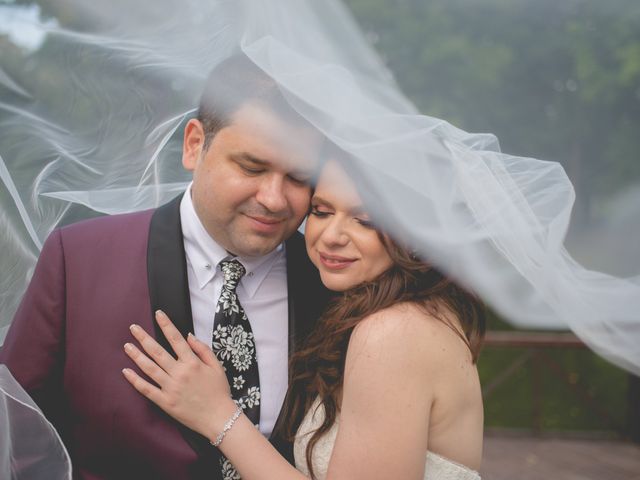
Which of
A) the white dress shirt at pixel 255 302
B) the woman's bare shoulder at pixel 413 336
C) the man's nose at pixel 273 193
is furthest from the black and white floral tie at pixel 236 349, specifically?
the woman's bare shoulder at pixel 413 336

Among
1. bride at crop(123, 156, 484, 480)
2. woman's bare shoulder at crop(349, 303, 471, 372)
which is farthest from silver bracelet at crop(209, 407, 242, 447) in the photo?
woman's bare shoulder at crop(349, 303, 471, 372)

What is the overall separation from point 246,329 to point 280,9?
1.07 m

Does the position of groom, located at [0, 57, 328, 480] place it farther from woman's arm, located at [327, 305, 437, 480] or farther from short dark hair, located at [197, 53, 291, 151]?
woman's arm, located at [327, 305, 437, 480]

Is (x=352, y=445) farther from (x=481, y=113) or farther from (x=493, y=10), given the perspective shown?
(x=493, y=10)

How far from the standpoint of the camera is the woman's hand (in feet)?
7.10

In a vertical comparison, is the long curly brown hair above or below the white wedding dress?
above

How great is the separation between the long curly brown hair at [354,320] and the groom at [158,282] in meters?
0.10

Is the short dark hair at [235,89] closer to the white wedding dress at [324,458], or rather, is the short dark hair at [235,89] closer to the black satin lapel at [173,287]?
the black satin lapel at [173,287]

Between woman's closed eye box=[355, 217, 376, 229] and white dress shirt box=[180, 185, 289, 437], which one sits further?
white dress shirt box=[180, 185, 289, 437]

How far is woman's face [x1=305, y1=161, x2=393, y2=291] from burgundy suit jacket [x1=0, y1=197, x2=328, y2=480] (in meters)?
0.47

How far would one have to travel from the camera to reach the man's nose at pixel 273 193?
2275mm

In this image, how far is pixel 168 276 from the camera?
233 cm

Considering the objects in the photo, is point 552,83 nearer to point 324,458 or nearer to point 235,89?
point 235,89

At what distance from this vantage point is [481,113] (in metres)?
3.02
